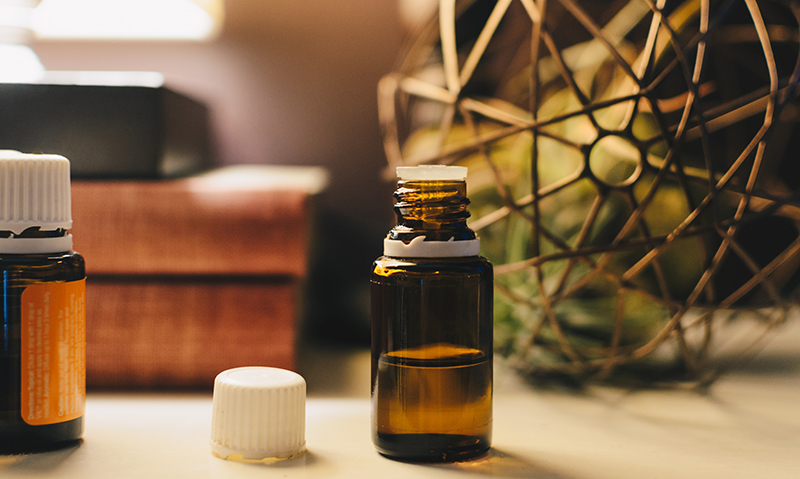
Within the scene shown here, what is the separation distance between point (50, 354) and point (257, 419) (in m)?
0.11

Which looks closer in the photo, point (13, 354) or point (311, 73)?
point (13, 354)

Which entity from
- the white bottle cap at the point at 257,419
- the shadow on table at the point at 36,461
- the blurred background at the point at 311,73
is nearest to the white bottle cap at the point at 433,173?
the white bottle cap at the point at 257,419

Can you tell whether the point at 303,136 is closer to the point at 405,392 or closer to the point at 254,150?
the point at 254,150

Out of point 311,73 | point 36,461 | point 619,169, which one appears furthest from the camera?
point 311,73

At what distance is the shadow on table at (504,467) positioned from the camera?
12.5 inches

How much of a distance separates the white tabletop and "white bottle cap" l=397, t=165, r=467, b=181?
0.48 ft

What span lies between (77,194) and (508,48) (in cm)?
46

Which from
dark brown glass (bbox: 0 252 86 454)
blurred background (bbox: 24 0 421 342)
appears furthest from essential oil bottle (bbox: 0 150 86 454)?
blurred background (bbox: 24 0 421 342)

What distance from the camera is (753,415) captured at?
16.6 inches

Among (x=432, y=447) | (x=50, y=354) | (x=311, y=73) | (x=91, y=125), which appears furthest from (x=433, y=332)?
(x=311, y=73)

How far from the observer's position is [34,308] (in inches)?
13.1

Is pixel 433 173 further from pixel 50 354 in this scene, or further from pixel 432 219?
pixel 50 354

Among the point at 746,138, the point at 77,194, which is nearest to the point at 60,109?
the point at 77,194

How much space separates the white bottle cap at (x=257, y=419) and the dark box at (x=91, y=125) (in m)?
0.21
